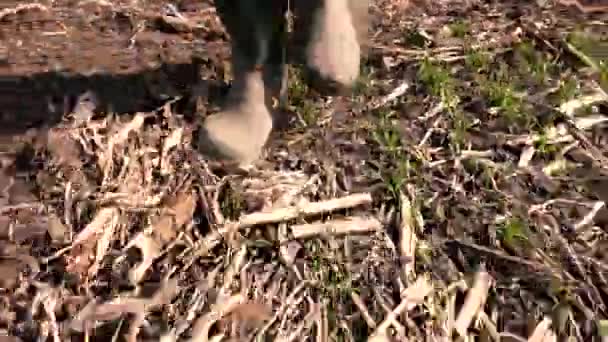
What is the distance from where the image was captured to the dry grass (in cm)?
254

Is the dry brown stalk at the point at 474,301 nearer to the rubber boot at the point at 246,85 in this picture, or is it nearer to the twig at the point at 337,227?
the twig at the point at 337,227

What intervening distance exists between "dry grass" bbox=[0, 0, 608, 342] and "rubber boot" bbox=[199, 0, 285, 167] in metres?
0.07

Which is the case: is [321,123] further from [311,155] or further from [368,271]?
[368,271]

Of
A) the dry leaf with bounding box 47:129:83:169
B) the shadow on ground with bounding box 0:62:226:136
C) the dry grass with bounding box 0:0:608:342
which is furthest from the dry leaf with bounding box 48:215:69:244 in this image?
the shadow on ground with bounding box 0:62:226:136

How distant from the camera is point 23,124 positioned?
3479 mm

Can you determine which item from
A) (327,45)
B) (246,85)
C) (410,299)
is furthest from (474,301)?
(246,85)

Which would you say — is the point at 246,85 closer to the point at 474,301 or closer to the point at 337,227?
the point at 337,227

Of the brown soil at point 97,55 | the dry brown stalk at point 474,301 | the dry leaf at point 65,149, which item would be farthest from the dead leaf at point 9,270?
the dry brown stalk at point 474,301

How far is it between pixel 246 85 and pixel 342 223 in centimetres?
59

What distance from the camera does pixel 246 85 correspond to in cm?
314

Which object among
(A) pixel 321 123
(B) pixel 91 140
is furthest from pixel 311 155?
(B) pixel 91 140

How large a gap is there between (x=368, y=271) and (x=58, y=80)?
Answer: 5.12ft

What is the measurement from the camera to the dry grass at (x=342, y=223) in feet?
8.32

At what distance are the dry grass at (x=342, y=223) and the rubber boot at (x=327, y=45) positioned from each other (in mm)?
269
